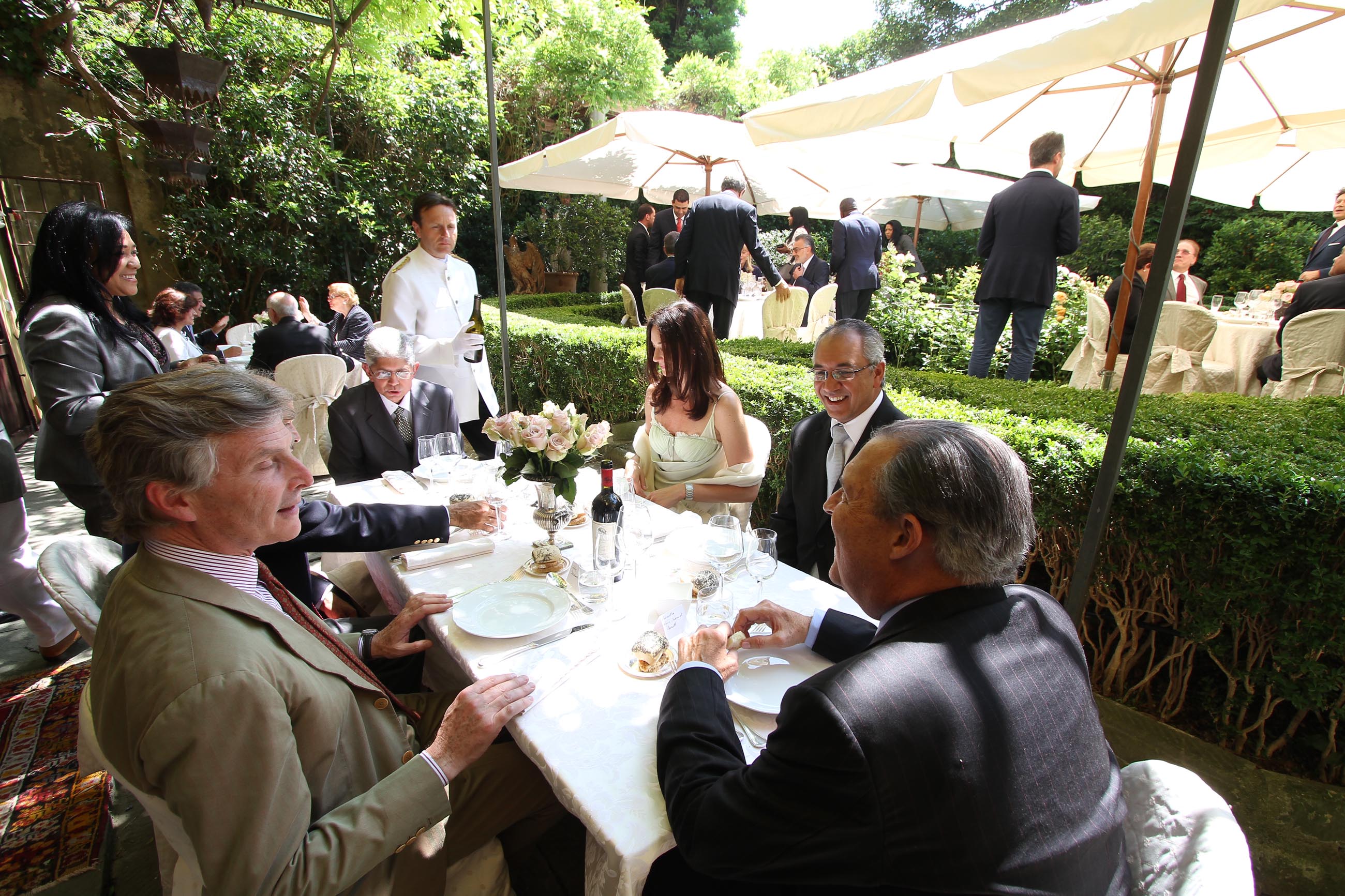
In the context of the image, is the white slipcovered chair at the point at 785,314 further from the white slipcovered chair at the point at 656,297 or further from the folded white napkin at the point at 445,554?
the folded white napkin at the point at 445,554

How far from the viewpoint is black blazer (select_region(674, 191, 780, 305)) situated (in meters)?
6.91

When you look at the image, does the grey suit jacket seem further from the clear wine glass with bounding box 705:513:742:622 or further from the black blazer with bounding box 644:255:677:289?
the black blazer with bounding box 644:255:677:289

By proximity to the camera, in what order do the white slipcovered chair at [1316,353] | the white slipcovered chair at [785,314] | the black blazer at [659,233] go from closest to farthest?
the white slipcovered chair at [1316,353], the white slipcovered chair at [785,314], the black blazer at [659,233]

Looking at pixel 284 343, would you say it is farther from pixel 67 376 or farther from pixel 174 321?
pixel 67 376

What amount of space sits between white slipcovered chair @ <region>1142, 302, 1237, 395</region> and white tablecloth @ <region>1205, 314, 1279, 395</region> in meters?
0.08

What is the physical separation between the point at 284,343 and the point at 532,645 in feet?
15.6

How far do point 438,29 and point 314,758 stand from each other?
14149 mm

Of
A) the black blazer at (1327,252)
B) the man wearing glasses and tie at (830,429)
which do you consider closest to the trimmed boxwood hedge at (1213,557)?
the man wearing glasses and tie at (830,429)

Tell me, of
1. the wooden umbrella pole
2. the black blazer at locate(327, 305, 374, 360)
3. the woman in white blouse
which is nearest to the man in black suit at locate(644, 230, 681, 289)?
the black blazer at locate(327, 305, 374, 360)

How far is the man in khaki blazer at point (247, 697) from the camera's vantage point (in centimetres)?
111

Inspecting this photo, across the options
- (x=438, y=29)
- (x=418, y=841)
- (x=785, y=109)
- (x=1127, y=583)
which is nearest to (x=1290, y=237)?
(x=785, y=109)

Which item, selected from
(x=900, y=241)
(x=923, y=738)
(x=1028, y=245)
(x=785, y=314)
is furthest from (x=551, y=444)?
(x=900, y=241)

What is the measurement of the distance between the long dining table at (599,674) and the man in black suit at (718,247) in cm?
491

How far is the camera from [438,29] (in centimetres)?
1204
